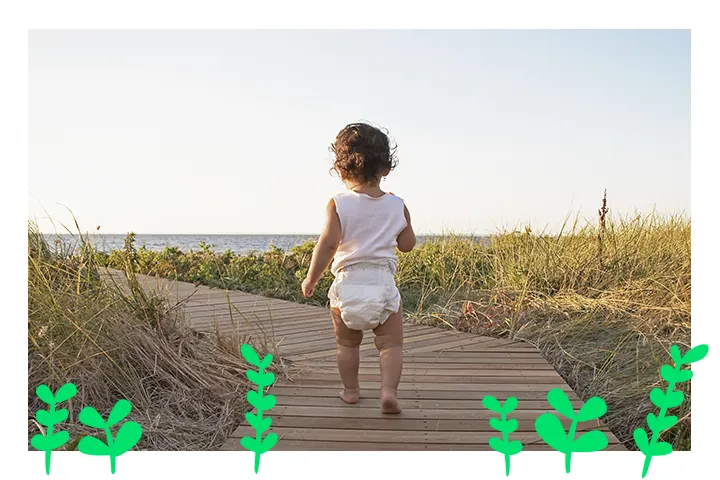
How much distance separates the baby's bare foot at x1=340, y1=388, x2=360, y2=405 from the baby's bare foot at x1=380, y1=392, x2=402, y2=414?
0.20m

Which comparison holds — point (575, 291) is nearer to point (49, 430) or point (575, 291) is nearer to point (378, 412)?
point (378, 412)

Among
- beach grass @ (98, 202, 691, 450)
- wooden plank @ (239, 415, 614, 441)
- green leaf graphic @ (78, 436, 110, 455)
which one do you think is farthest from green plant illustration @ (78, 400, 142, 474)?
beach grass @ (98, 202, 691, 450)

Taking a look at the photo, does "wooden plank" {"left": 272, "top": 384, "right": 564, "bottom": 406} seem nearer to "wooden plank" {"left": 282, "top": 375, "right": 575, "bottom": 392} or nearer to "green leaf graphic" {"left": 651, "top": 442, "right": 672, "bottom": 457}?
"wooden plank" {"left": 282, "top": 375, "right": 575, "bottom": 392}

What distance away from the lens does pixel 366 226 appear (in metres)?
2.79

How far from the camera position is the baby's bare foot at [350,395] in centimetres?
288

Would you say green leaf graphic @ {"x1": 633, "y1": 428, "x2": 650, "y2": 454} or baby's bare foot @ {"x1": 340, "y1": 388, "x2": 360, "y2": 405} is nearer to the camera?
green leaf graphic @ {"x1": 633, "y1": 428, "x2": 650, "y2": 454}

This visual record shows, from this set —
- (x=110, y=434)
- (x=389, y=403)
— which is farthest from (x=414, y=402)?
(x=110, y=434)

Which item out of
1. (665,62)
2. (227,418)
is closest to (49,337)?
(227,418)

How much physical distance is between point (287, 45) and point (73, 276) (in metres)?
1.89

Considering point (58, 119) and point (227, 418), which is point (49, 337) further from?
point (58, 119)

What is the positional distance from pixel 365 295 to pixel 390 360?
305mm

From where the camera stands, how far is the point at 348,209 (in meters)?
2.77

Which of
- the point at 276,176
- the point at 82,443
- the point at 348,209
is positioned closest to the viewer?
the point at 82,443

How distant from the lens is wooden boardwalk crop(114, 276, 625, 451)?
2.47 meters
